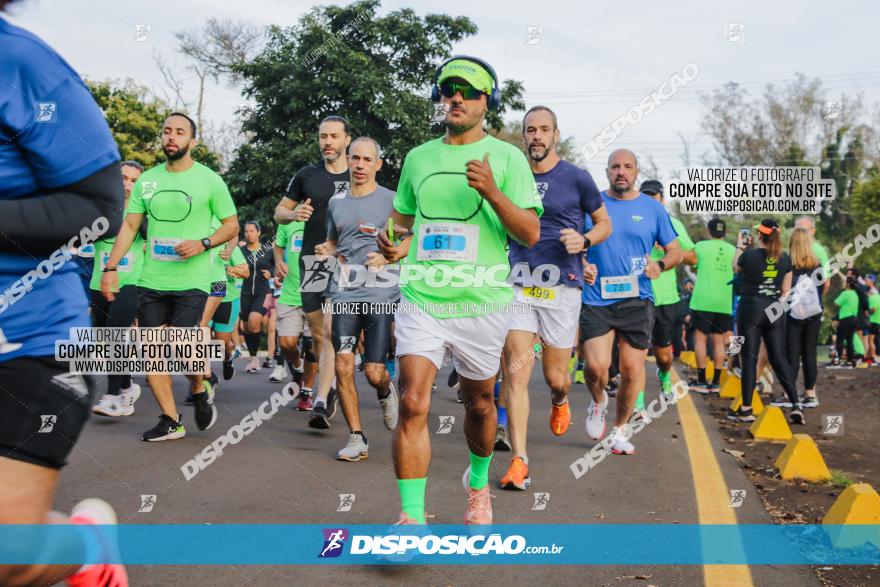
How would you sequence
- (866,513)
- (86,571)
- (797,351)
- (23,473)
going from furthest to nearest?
(797,351)
(866,513)
(86,571)
(23,473)

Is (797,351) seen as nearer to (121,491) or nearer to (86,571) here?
(121,491)

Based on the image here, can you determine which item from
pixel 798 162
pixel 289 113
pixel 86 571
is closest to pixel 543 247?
pixel 86 571

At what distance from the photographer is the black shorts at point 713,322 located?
13.2m

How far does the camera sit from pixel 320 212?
330 inches

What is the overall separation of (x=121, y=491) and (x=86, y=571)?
312 centimetres

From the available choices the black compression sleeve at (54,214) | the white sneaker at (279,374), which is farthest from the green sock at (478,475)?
the white sneaker at (279,374)

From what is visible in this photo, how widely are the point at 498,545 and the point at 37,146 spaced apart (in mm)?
3093

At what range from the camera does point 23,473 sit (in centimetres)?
246

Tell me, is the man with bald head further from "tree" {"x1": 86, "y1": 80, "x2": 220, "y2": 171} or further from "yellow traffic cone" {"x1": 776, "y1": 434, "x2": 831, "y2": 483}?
"tree" {"x1": 86, "y1": 80, "x2": 220, "y2": 171}

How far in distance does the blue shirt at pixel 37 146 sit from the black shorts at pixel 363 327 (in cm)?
460

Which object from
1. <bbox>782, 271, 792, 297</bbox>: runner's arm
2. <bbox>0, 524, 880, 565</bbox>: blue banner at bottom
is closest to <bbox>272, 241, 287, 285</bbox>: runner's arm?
<bbox>0, 524, 880, 565</bbox>: blue banner at bottom

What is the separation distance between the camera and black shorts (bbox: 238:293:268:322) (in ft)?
50.1

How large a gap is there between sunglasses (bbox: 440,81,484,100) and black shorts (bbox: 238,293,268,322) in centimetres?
1092

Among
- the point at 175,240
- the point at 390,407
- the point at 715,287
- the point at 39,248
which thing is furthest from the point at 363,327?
the point at 715,287
